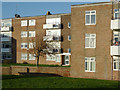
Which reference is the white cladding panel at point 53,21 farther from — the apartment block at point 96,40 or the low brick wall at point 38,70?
the apartment block at point 96,40

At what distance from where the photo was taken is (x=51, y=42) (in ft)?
137

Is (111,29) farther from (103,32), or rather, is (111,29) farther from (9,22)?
(9,22)

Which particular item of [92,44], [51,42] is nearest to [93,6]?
[92,44]

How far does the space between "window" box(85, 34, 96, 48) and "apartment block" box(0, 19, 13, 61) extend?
1122 inches

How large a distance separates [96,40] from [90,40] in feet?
2.35

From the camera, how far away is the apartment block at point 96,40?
23203 millimetres

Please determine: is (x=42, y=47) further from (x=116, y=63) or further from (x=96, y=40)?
(x=116, y=63)

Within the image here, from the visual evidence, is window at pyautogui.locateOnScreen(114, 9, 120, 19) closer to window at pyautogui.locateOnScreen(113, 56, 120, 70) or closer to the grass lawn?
window at pyautogui.locateOnScreen(113, 56, 120, 70)

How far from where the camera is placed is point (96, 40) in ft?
78.4

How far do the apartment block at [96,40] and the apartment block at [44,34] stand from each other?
50.0ft

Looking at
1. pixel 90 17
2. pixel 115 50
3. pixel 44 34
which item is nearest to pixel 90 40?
pixel 90 17

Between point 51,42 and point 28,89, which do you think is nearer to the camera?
point 28,89

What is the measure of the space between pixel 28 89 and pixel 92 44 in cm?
1197

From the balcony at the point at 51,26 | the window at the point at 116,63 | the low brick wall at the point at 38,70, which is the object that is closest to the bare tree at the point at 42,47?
the balcony at the point at 51,26
